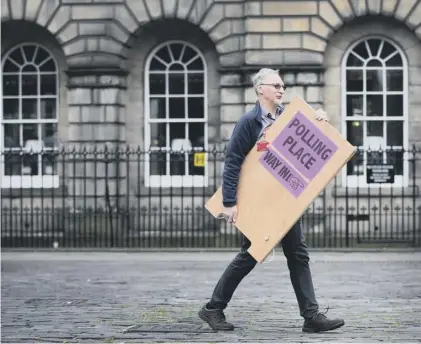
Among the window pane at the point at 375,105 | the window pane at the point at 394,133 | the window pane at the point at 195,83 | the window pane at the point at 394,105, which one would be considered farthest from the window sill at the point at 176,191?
the window pane at the point at 394,105

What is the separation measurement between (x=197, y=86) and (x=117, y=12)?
2.23m

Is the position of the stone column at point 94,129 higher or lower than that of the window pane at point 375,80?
lower

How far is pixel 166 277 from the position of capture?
13.6 m

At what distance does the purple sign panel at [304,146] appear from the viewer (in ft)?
26.5

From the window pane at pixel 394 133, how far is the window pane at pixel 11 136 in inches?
294

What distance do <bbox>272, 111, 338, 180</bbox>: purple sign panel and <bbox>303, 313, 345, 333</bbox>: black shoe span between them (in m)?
1.09

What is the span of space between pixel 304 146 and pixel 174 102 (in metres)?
13.8

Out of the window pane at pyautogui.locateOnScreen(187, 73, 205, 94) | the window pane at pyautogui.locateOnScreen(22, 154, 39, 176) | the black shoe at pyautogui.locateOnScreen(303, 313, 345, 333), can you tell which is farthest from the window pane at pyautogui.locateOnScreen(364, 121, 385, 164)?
the black shoe at pyautogui.locateOnScreen(303, 313, 345, 333)

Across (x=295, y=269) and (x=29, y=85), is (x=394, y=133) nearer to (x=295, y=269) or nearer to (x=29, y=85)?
(x=29, y=85)

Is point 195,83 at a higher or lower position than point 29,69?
lower

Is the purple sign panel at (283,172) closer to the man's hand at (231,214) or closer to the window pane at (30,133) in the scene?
the man's hand at (231,214)

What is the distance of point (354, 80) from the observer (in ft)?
69.5

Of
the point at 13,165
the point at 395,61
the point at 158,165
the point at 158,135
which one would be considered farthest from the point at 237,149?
the point at 13,165

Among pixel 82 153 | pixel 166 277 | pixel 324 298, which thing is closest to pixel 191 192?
pixel 82 153
